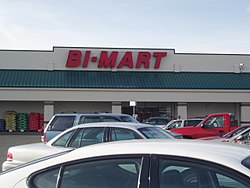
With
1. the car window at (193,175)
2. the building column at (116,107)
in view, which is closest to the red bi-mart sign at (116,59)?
the building column at (116,107)

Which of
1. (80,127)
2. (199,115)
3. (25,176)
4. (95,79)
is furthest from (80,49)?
(25,176)

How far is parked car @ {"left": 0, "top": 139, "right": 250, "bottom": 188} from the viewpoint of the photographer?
328cm

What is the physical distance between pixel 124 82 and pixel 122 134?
28.3 metres

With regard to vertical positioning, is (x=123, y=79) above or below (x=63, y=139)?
above

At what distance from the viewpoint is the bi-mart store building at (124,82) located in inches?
1441

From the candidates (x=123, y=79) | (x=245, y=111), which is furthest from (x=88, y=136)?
(x=245, y=111)

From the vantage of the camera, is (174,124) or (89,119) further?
(174,124)

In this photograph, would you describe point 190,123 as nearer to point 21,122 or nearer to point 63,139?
point 63,139

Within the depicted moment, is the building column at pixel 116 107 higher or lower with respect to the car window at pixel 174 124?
higher

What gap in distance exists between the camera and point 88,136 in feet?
30.8

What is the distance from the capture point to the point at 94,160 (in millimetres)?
3592

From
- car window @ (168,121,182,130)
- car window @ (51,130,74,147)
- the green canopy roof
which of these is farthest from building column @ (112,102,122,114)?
car window @ (51,130,74,147)

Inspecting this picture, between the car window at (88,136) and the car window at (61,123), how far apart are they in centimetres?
457

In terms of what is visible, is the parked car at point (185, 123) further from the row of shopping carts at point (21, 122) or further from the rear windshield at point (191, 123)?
the row of shopping carts at point (21, 122)
